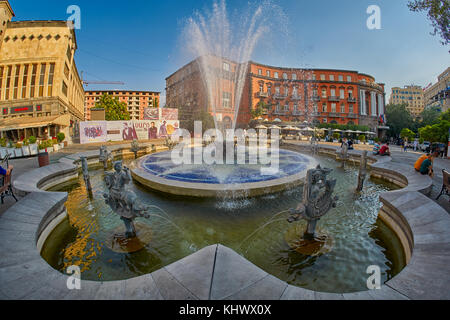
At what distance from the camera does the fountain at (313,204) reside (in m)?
4.94

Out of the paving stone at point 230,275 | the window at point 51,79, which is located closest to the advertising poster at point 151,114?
the window at point 51,79

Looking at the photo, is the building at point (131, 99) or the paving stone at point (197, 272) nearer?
the paving stone at point (197, 272)

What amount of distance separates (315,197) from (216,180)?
506cm

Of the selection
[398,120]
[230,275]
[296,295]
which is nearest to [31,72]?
[230,275]

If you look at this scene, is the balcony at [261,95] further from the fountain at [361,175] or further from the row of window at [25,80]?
the fountain at [361,175]

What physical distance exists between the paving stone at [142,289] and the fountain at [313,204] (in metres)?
3.32

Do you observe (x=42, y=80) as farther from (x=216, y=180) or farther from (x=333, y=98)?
(x=333, y=98)

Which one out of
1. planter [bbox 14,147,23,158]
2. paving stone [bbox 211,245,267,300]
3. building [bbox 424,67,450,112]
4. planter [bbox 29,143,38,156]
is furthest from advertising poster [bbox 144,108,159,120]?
building [bbox 424,67,450,112]

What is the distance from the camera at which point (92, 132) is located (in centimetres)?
2945

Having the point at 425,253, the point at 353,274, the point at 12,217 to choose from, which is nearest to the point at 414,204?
the point at 425,253

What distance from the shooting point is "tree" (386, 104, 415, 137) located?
54.0m
